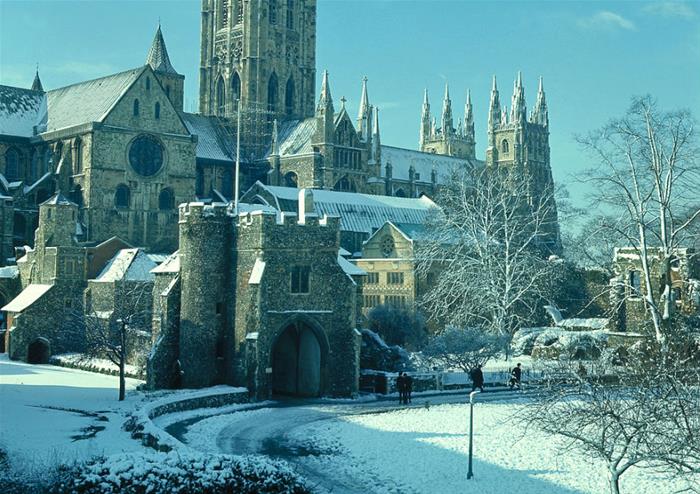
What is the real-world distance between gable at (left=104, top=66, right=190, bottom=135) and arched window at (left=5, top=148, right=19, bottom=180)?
12004mm

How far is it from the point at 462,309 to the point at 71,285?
23.9 m

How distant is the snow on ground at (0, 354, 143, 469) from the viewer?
23.7m

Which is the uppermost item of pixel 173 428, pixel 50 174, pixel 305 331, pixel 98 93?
pixel 98 93

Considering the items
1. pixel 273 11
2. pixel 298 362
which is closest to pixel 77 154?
pixel 273 11

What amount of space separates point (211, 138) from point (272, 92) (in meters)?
10.5

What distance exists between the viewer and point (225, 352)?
40.0 m

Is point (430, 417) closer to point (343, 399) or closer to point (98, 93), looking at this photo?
point (343, 399)

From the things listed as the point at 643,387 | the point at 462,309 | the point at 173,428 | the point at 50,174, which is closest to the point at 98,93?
the point at 50,174

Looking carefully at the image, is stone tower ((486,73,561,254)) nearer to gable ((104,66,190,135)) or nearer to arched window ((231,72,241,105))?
arched window ((231,72,241,105))

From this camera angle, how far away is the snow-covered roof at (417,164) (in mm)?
106312

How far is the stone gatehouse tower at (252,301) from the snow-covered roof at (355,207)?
32786 mm

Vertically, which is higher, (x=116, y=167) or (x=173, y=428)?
(x=116, y=167)

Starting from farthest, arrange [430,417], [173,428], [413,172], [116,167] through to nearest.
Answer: [413,172]
[116,167]
[430,417]
[173,428]

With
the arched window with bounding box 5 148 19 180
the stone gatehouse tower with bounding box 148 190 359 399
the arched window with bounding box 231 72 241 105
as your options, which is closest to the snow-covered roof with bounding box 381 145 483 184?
the arched window with bounding box 231 72 241 105
